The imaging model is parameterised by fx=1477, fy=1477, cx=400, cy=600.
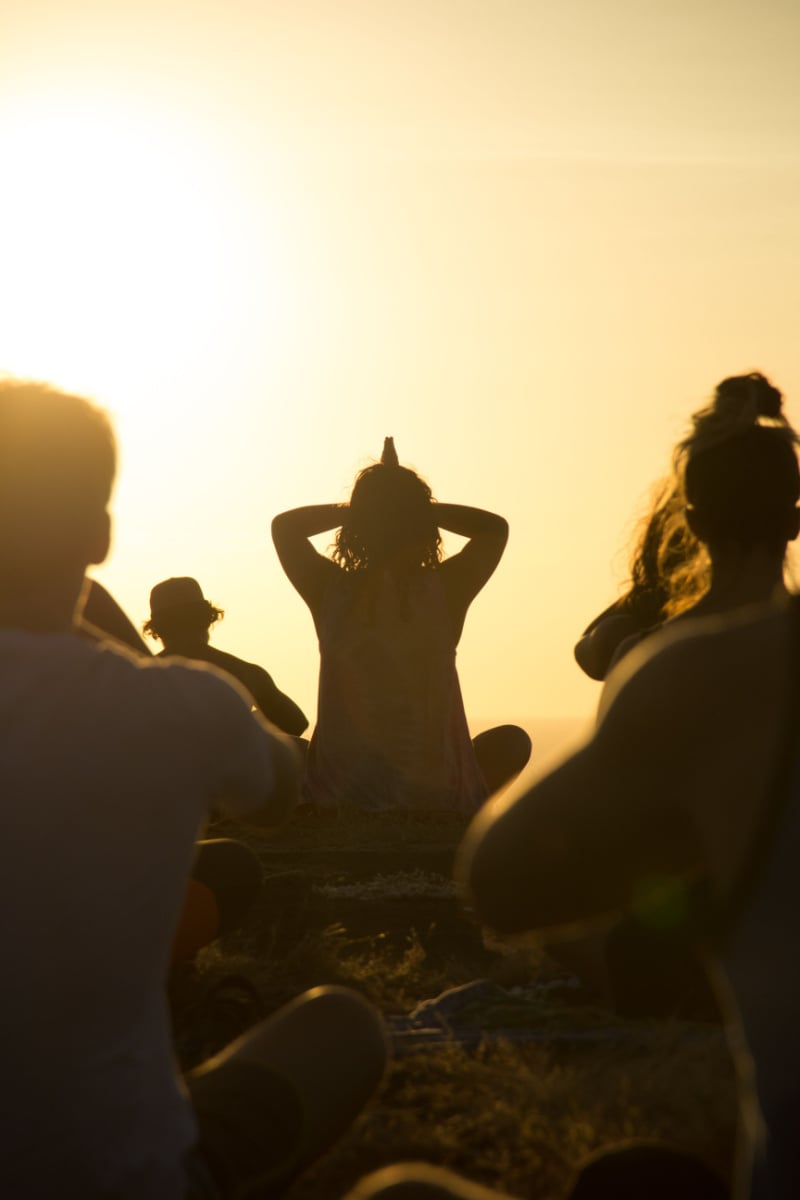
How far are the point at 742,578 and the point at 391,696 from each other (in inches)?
210

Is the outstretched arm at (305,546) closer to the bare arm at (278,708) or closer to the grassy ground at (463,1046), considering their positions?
the bare arm at (278,708)

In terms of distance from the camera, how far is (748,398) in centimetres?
321

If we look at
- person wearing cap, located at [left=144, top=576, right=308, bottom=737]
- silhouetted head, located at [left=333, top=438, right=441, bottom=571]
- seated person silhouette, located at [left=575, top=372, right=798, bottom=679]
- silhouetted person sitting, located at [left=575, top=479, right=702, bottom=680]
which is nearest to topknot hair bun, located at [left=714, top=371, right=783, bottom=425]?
seated person silhouette, located at [left=575, top=372, right=798, bottom=679]

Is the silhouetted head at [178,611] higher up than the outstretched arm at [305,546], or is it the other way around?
the outstretched arm at [305,546]

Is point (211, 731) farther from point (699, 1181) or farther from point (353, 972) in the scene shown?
point (353, 972)

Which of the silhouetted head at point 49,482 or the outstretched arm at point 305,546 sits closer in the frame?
the silhouetted head at point 49,482

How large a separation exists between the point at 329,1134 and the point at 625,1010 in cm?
84

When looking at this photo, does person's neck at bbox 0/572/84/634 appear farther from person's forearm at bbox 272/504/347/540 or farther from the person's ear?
person's forearm at bbox 272/504/347/540

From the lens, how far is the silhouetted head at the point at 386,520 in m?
7.52

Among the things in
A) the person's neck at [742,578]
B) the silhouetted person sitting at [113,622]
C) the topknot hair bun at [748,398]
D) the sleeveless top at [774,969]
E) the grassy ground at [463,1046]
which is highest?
the topknot hair bun at [748,398]

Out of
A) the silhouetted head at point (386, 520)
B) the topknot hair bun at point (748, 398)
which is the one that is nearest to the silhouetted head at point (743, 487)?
the topknot hair bun at point (748, 398)

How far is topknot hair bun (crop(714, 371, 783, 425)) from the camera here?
3102 mm

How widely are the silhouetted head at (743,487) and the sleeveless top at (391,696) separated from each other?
504 centimetres

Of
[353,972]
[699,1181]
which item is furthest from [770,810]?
[353,972]
